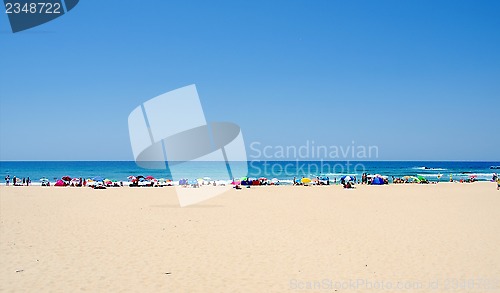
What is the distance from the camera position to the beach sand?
21.5 ft

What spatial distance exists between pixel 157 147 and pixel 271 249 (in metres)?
7.96

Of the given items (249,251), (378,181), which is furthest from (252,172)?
(249,251)

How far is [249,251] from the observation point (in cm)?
877

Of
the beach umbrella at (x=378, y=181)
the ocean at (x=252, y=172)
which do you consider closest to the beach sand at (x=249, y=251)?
the beach umbrella at (x=378, y=181)

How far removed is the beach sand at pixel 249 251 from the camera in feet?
21.5

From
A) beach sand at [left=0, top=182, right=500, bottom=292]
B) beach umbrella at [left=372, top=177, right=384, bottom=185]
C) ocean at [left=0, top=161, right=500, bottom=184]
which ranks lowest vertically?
beach sand at [left=0, top=182, right=500, bottom=292]

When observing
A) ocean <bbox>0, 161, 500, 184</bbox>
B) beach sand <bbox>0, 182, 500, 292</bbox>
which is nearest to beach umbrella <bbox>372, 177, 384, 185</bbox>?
Answer: ocean <bbox>0, 161, 500, 184</bbox>

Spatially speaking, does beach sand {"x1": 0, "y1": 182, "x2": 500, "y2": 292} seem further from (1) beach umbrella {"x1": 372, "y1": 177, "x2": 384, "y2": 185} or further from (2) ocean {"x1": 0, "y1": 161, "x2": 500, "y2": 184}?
(2) ocean {"x1": 0, "y1": 161, "x2": 500, "y2": 184}

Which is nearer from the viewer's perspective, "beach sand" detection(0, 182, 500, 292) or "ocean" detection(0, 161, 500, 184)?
"beach sand" detection(0, 182, 500, 292)

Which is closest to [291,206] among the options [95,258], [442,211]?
[442,211]

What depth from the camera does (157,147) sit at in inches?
601

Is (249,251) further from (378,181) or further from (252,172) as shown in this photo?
(252,172)

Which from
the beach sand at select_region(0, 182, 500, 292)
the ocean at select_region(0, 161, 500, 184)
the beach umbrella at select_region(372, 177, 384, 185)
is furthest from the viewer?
the ocean at select_region(0, 161, 500, 184)

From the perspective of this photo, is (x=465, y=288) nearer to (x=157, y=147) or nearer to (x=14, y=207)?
(x=157, y=147)
